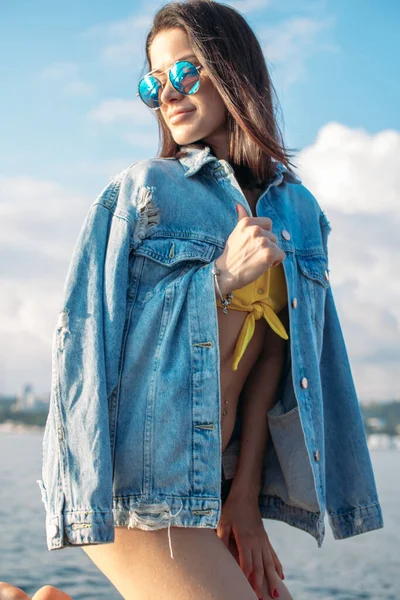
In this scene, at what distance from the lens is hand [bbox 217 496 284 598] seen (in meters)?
2.31

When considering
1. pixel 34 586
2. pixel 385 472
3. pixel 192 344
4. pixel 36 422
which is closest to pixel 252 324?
pixel 192 344

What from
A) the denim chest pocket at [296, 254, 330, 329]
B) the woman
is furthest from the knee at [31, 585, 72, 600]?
the denim chest pocket at [296, 254, 330, 329]

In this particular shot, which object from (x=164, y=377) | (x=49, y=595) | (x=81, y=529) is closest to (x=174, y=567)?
(x=81, y=529)

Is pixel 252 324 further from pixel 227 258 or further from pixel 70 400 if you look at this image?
pixel 70 400

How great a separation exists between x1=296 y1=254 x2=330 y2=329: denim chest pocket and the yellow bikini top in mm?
85

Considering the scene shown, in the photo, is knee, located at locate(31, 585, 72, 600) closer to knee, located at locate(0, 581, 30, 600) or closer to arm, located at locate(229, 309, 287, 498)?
knee, located at locate(0, 581, 30, 600)

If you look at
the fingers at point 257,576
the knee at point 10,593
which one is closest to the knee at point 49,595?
the knee at point 10,593

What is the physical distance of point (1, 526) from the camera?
13859mm

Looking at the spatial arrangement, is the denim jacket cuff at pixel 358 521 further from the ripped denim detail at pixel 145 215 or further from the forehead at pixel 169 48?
the forehead at pixel 169 48

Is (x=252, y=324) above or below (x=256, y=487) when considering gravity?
A: above

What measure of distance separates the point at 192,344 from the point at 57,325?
0.35 metres

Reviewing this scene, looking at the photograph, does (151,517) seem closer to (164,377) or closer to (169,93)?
(164,377)

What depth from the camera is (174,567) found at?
1.89 meters

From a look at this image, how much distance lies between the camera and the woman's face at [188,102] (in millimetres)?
2400
